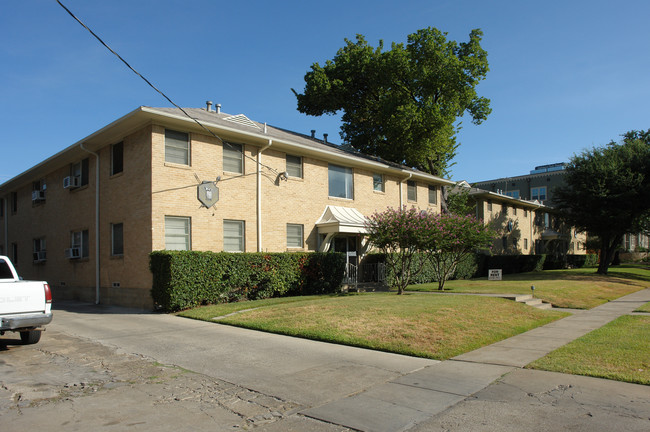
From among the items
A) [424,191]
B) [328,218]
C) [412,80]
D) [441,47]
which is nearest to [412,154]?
[424,191]

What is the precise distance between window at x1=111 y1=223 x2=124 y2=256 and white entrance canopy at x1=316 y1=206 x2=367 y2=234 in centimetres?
778

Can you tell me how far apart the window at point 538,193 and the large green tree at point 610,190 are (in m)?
28.8

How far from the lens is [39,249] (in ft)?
76.7

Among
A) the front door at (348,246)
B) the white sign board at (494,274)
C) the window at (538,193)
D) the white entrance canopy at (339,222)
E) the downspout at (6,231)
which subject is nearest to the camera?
the white entrance canopy at (339,222)

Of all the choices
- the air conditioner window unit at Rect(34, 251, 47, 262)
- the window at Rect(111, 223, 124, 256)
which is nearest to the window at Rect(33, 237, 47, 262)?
the air conditioner window unit at Rect(34, 251, 47, 262)

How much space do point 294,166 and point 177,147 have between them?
5.36 m

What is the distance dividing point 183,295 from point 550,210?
39.6m

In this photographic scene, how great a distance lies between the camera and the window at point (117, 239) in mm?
16578

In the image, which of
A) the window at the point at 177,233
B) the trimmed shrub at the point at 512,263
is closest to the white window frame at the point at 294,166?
the window at the point at 177,233

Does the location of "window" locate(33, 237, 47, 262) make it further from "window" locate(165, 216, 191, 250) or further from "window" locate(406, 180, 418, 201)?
"window" locate(406, 180, 418, 201)

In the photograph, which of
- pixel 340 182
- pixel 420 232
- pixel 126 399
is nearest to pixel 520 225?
pixel 340 182

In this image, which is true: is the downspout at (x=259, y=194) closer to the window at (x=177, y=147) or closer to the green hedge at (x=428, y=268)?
the window at (x=177, y=147)

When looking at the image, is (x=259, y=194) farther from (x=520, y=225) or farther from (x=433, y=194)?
(x=520, y=225)

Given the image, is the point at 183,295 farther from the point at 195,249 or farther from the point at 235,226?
the point at 235,226
